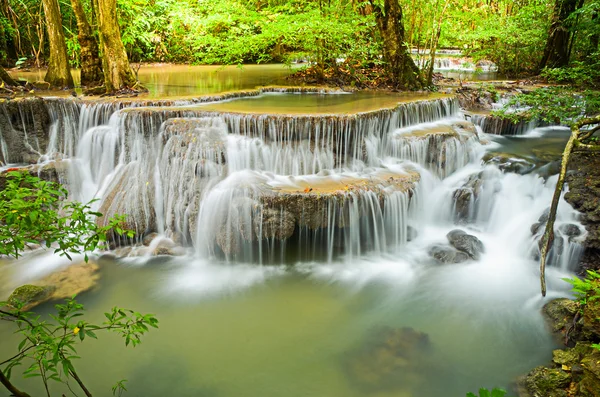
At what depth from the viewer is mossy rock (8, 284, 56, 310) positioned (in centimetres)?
588

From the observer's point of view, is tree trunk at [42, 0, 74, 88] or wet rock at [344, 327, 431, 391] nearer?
wet rock at [344, 327, 431, 391]

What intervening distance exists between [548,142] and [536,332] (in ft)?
21.0

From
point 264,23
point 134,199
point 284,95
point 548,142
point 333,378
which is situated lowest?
point 333,378

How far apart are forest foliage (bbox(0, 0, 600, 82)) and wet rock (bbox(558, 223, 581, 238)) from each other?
3.91 m

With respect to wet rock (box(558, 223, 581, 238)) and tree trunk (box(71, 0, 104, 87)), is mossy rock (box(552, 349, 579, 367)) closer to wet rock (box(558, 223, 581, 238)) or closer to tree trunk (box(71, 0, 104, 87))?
wet rock (box(558, 223, 581, 238))

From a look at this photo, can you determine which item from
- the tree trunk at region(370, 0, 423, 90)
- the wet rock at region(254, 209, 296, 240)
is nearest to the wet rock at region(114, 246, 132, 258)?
the wet rock at region(254, 209, 296, 240)

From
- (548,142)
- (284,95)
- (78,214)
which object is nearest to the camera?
(78,214)

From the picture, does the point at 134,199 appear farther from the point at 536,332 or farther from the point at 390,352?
the point at 536,332

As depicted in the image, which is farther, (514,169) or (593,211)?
(514,169)

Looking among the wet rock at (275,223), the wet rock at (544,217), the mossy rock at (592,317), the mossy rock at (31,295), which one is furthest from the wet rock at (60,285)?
the wet rock at (544,217)

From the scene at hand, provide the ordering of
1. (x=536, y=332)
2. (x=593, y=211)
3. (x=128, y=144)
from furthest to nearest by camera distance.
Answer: (x=128, y=144) < (x=593, y=211) < (x=536, y=332)

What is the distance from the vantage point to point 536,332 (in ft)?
17.9

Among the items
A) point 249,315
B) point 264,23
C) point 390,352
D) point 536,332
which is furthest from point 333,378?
point 264,23

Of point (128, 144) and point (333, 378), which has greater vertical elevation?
point (128, 144)
